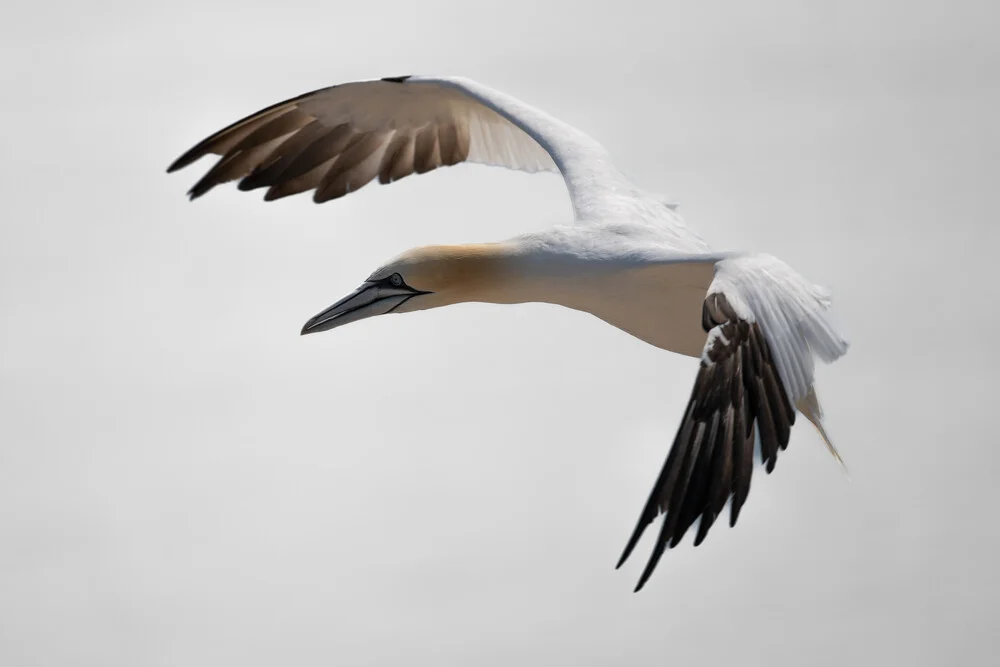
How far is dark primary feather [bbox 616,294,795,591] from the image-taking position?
5.43m

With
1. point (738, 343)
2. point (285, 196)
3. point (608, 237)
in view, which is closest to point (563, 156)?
point (608, 237)

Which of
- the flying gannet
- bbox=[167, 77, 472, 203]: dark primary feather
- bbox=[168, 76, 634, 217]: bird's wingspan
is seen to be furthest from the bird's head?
bbox=[167, 77, 472, 203]: dark primary feather

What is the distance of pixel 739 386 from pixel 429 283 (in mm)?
1866

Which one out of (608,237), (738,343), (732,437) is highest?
(608,237)

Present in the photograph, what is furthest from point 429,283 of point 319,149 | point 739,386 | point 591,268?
point 739,386

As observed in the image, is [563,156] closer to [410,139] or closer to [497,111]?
[497,111]

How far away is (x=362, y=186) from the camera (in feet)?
28.0

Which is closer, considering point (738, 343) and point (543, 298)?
point (738, 343)

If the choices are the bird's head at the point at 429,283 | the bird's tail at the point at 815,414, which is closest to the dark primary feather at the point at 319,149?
the bird's head at the point at 429,283

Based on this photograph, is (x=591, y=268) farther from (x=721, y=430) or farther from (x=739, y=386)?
(x=721, y=430)

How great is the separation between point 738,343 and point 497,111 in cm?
285

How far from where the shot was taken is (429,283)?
23.0ft

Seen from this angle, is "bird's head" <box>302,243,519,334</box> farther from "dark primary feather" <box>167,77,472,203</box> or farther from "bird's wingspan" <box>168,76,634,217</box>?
"dark primary feather" <box>167,77,472,203</box>

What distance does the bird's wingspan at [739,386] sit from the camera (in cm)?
546
